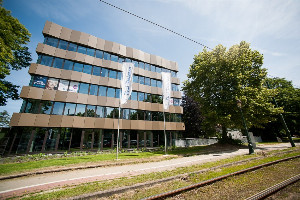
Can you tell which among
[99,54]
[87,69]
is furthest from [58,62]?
[99,54]

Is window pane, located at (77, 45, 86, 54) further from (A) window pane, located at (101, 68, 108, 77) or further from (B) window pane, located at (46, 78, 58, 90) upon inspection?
(B) window pane, located at (46, 78, 58, 90)

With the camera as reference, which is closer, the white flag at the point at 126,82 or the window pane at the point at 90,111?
the white flag at the point at 126,82

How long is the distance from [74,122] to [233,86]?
2116 cm

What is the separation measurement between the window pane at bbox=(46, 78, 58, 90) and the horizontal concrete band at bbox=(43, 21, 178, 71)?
640 centimetres

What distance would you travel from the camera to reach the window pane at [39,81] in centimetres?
1639

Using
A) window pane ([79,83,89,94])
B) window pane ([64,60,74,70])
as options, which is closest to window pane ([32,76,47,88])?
window pane ([64,60,74,70])

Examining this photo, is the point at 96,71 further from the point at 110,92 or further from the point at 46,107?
the point at 46,107

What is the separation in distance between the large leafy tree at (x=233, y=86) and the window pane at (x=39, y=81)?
20.6 m

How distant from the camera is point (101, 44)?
71.5 ft

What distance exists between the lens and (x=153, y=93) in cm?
2428

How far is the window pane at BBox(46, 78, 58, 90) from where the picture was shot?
17.0m

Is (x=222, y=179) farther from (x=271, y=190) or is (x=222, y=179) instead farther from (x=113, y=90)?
(x=113, y=90)

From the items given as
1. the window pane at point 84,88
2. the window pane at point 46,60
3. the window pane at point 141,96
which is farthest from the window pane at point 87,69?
the window pane at point 141,96

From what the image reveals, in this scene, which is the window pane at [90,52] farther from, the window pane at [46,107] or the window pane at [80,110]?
the window pane at [46,107]
